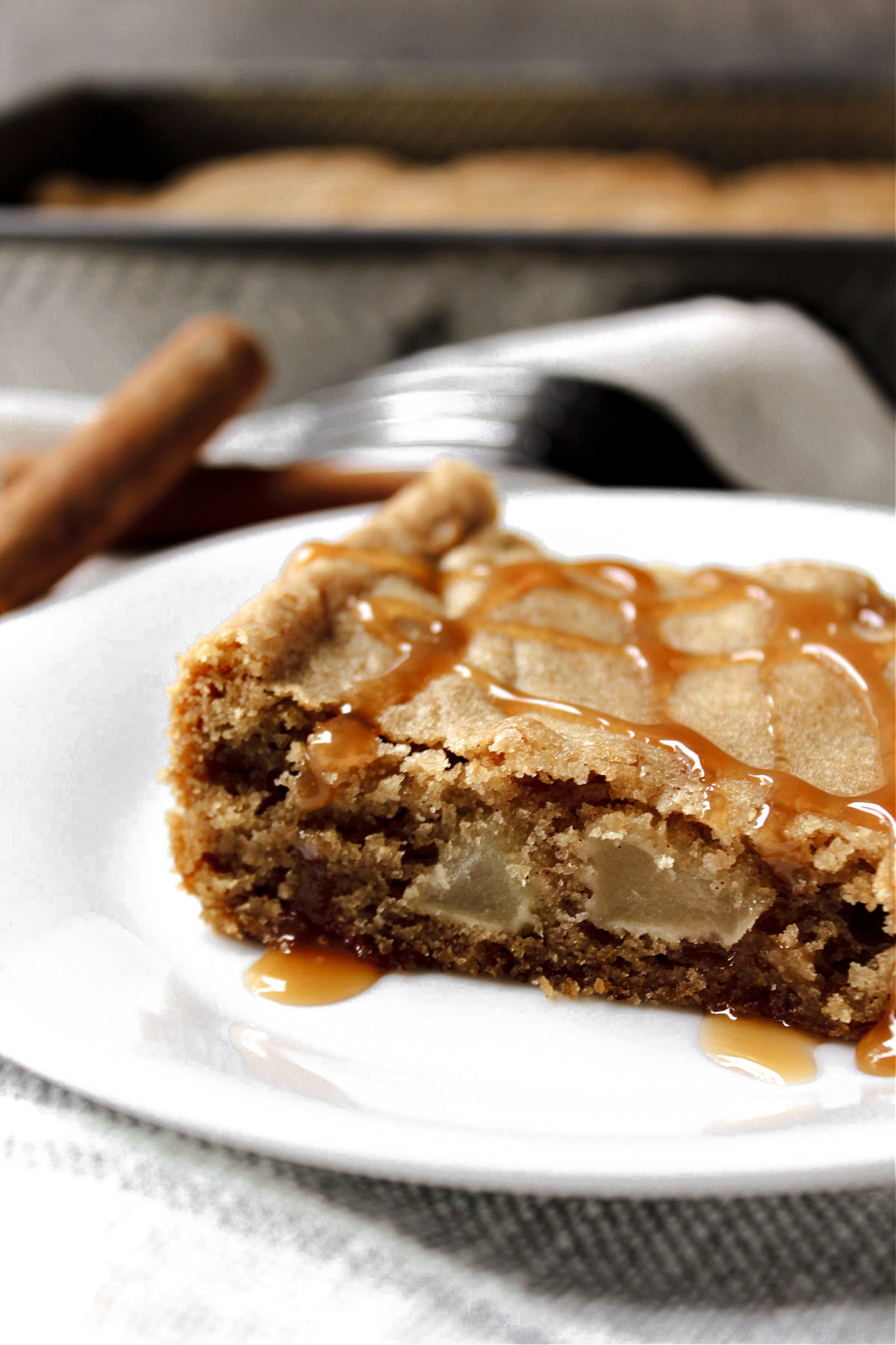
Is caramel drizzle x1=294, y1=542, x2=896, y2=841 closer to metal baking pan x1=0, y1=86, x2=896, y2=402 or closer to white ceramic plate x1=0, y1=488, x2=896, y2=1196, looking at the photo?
white ceramic plate x1=0, y1=488, x2=896, y2=1196

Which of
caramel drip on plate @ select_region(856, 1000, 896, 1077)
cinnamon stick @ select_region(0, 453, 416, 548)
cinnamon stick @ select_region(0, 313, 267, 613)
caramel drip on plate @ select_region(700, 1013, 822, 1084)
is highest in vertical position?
cinnamon stick @ select_region(0, 313, 267, 613)

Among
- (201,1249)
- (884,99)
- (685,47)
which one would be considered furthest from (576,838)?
(685,47)

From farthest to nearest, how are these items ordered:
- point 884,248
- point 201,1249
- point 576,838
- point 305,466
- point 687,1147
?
point 884,248 → point 305,466 → point 576,838 → point 201,1249 → point 687,1147

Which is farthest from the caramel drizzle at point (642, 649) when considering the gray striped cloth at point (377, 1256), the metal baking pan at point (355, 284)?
the metal baking pan at point (355, 284)

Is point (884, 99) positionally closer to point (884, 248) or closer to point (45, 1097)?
point (884, 248)

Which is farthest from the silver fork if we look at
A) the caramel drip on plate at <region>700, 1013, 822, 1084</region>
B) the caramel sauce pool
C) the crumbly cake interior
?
the caramel drip on plate at <region>700, 1013, 822, 1084</region>

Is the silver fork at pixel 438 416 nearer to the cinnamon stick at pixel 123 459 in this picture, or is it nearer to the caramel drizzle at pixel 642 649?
the cinnamon stick at pixel 123 459
